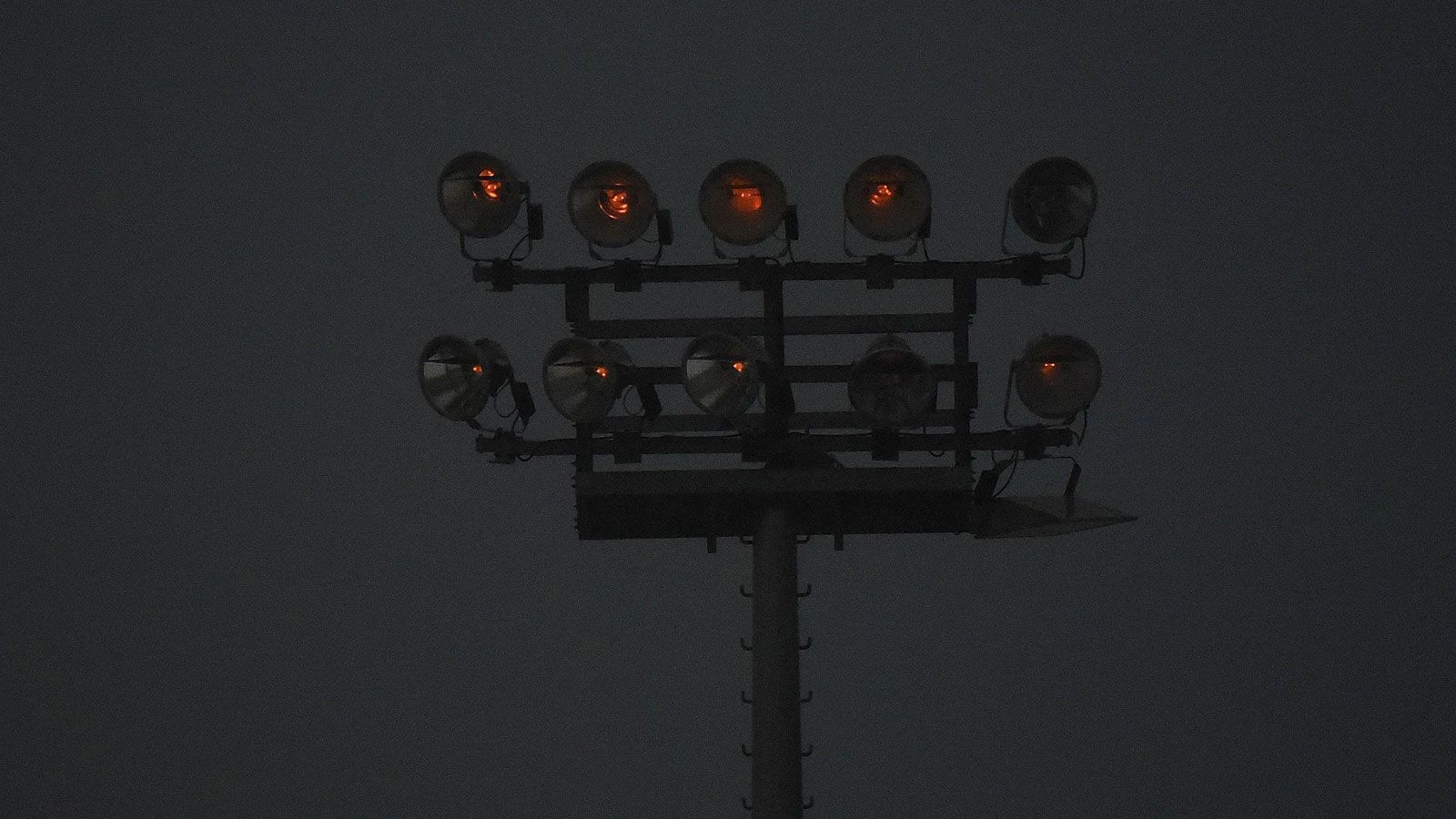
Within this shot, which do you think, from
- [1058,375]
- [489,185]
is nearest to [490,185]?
[489,185]

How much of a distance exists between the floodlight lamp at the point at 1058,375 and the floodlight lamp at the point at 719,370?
1.18 m

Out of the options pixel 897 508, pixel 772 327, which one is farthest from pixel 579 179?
pixel 897 508

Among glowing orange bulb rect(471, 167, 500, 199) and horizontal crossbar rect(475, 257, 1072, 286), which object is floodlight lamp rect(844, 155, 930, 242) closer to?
horizontal crossbar rect(475, 257, 1072, 286)

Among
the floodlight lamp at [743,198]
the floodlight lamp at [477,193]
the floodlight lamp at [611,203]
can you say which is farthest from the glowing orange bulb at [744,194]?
the floodlight lamp at [477,193]

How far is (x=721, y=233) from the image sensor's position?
7.47m

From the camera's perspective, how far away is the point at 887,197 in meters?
7.48

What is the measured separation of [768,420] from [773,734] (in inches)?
54.7

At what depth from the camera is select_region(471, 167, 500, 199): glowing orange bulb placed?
7.64 metres

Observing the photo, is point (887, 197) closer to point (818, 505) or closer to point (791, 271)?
point (791, 271)

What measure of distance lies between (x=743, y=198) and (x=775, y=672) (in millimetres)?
2001

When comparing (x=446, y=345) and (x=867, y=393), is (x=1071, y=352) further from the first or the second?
(x=446, y=345)

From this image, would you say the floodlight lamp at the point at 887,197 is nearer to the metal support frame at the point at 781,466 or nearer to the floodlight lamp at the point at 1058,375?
the metal support frame at the point at 781,466

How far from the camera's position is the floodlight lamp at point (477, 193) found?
7.62m

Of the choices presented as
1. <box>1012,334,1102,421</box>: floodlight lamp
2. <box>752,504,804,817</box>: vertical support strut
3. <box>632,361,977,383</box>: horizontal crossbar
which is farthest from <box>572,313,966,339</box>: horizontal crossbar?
<box>752,504,804,817</box>: vertical support strut
